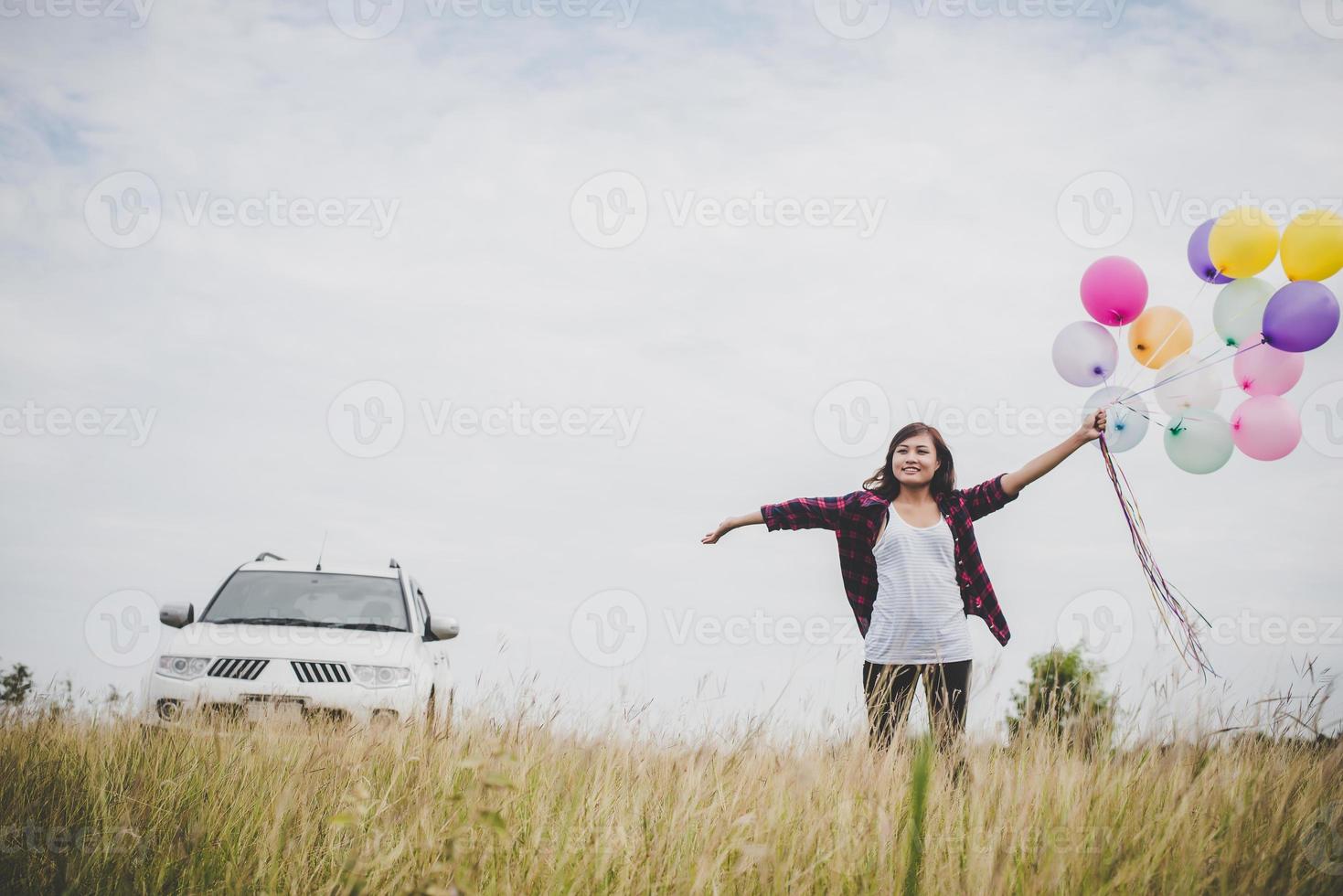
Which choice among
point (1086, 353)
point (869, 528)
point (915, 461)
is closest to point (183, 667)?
point (869, 528)

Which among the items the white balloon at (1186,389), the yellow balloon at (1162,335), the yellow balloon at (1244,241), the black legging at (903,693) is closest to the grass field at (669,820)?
the black legging at (903,693)

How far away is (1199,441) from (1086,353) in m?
0.80

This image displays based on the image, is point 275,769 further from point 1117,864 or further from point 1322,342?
point 1322,342

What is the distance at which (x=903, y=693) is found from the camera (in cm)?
488

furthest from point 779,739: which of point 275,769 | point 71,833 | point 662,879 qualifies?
point 71,833

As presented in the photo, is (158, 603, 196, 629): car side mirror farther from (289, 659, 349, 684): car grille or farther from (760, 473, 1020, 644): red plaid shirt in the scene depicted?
(760, 473, 1020, 644): red plaid shirt

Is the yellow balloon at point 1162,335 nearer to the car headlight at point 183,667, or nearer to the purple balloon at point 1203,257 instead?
the purple balloon at point 1203,257

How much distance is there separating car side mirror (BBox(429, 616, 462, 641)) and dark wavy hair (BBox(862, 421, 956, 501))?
11.7 feet

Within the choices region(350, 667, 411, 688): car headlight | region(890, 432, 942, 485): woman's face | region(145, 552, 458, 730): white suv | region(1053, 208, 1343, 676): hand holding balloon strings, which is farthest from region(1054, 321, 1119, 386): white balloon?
region(350, 667, 411, 688): car headlight

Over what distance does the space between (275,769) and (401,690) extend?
218cm

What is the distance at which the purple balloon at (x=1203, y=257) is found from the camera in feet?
20.1

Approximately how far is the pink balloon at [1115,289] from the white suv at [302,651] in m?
4.50

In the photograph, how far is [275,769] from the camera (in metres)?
4.22

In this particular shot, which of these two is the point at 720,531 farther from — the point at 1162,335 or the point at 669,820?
the point at 1162,335
